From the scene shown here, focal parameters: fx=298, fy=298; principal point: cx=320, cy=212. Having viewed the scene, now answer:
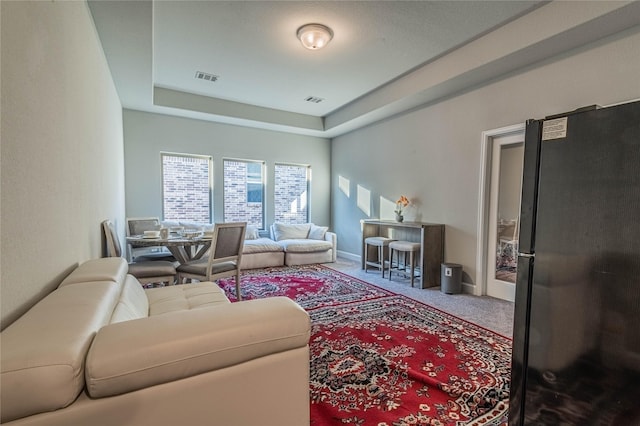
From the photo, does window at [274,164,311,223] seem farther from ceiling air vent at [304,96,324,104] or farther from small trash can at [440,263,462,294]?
small trash can at [440,263,462,294]

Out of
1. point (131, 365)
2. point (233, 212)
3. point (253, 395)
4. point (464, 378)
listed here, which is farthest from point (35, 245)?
point (233, 212)

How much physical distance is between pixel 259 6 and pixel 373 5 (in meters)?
1.06

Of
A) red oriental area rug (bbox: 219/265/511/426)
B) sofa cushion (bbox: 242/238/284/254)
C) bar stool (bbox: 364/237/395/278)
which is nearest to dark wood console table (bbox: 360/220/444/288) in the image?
bar stool (bbox: 364/237/395/278)

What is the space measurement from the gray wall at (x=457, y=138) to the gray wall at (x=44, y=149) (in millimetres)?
4070

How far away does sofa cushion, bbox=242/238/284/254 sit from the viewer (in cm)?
516

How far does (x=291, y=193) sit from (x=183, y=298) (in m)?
4.71

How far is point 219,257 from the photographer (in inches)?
125

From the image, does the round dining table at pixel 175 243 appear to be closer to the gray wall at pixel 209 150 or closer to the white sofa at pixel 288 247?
the white sofa at pixel 288 247

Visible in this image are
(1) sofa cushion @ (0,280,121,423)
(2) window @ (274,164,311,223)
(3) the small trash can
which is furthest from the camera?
(2) window @ (274,164,311,223)

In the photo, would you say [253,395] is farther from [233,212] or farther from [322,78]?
[233,212]

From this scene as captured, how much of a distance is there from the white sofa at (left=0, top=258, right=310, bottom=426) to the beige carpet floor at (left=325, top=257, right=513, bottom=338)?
235 centimetres

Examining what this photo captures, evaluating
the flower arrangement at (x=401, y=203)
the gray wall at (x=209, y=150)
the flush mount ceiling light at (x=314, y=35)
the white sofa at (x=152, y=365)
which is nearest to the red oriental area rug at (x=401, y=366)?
the white sofa at (x=152, y=365)

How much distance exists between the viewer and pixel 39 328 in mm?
876

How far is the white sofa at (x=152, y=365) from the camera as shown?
29.4 inches
